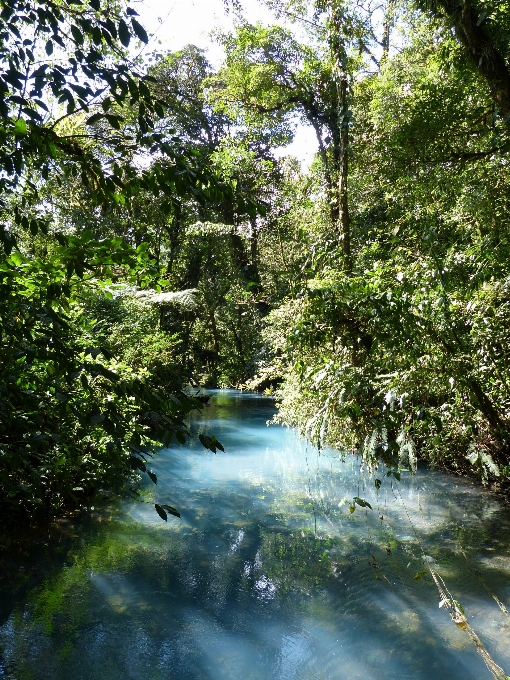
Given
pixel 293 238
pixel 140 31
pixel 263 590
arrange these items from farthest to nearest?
pixel 293 238 < pixel 263 590 < pixel 140 31

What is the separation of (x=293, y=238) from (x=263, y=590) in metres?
11.4

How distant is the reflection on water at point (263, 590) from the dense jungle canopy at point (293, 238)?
698 mm

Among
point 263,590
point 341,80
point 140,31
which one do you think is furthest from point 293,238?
point 140,31

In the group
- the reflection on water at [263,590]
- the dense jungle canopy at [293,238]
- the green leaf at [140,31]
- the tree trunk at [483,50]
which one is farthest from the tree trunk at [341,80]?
the green leaf at [140,31]

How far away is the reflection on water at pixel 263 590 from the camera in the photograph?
360 centimetres

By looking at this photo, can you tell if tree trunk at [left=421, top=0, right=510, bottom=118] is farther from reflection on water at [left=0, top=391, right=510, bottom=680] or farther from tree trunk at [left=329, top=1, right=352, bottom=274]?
reflection on water at [left=0, top=391, right=510, bottom=680]

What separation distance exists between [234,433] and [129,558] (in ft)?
25.0

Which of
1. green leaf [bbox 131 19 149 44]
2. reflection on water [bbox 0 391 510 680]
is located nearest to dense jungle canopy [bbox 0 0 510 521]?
green leaf [bbox 131 19 149 44]

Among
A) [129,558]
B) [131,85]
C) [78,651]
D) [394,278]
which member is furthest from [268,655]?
[131,85]

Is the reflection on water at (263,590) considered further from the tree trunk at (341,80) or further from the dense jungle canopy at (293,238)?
the tree trunk at (341,80)

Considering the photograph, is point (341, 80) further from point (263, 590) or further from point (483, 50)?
point (263, 590)

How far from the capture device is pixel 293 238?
14.8 m

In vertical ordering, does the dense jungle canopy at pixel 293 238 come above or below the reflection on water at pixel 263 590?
above

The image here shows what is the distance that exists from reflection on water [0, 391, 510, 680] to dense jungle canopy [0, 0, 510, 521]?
27.5 inches
